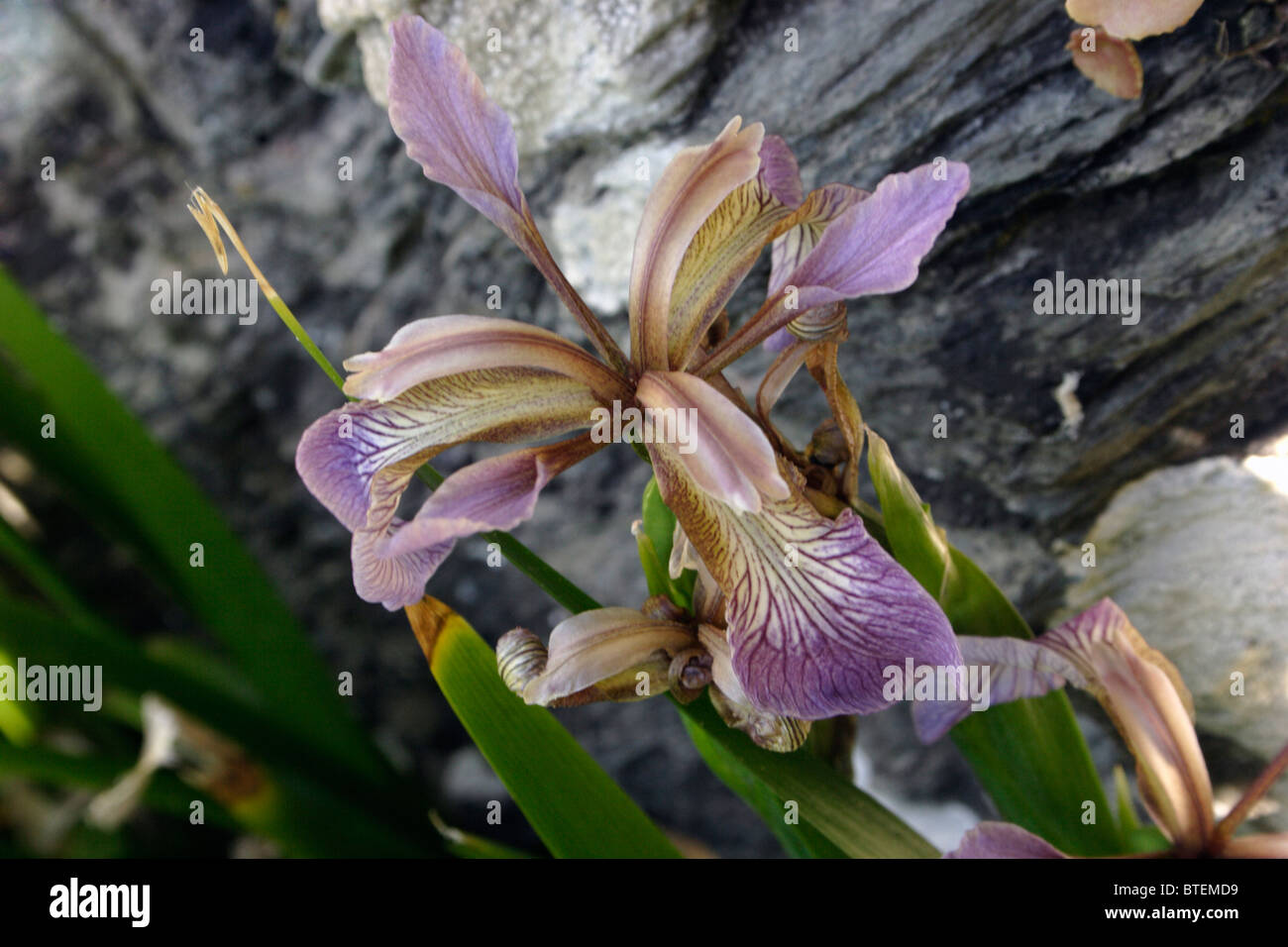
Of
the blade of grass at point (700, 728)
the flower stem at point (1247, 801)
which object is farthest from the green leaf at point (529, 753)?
the flower stem at point (1247, 801)

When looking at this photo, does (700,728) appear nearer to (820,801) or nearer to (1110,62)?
(820,801)

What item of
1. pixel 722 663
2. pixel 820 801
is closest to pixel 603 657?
pixel 722 663

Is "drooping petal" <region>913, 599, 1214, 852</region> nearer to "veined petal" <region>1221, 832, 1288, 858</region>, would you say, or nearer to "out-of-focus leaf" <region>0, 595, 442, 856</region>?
"veined petal" <region>1221, 832, 1288, 858</region>

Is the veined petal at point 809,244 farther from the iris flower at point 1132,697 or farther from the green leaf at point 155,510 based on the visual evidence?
the green leaf at point 155,510

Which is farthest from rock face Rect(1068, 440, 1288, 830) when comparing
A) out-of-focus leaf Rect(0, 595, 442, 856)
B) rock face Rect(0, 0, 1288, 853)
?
out-of-focus leaf Rect(0, 595, 442, 856)

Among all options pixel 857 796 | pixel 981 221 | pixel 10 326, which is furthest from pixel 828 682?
pixel 10 326

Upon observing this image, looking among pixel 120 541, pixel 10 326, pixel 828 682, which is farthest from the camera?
pixel 120 541
